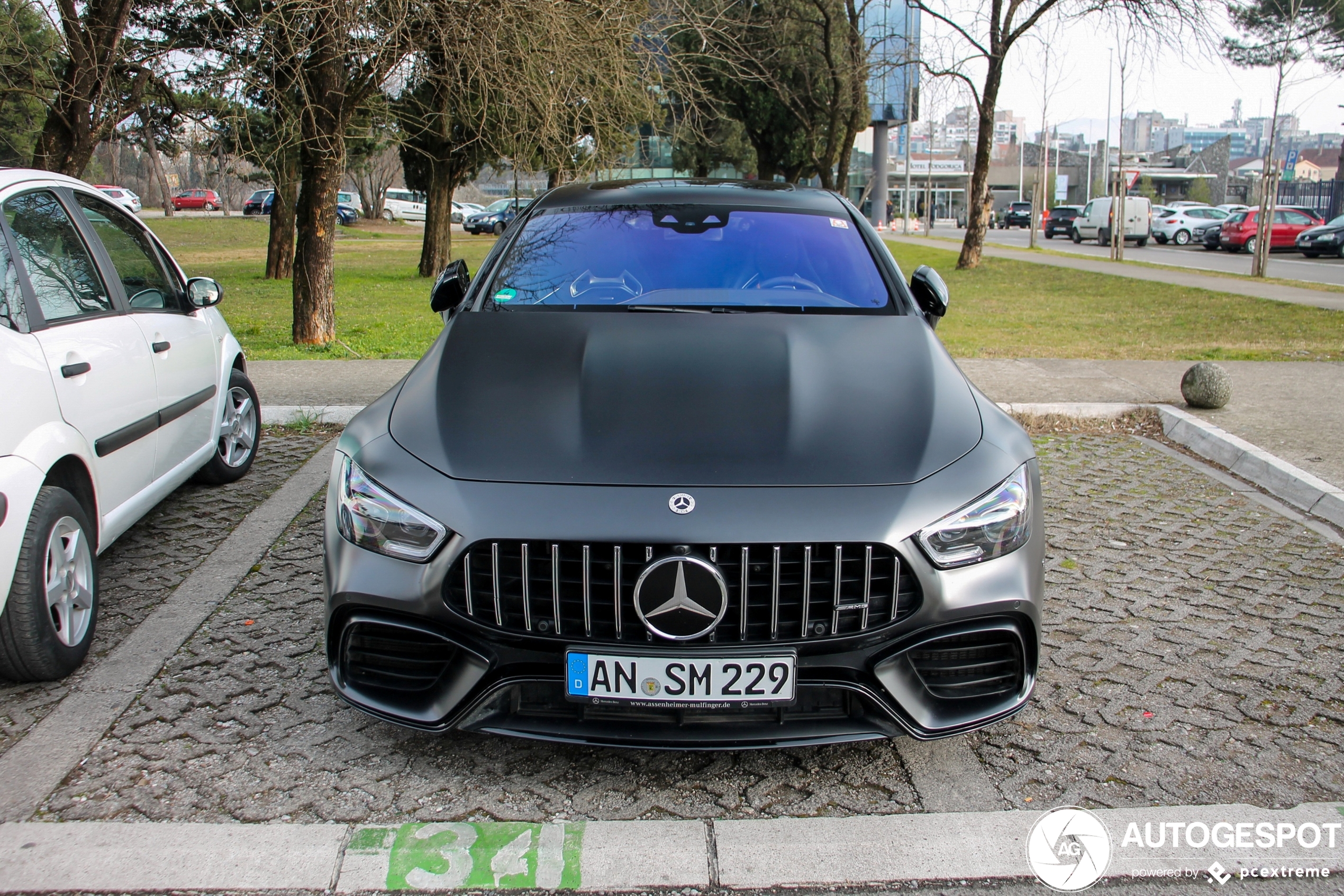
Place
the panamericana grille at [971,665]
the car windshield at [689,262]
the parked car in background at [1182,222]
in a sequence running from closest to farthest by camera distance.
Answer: the panamericana grille at [971,665] < the car windshield at [689,262] < the parked car in background at [1182,222]

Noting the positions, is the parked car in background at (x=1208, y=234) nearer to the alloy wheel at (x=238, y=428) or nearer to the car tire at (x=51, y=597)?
the alloy wheel at (x=238, y=428)

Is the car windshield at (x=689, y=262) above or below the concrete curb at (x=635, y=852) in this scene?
above

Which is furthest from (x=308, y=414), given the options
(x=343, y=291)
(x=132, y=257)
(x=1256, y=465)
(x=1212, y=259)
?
(x=1212, y=259)

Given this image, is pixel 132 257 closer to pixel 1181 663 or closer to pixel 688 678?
pixel 688 678

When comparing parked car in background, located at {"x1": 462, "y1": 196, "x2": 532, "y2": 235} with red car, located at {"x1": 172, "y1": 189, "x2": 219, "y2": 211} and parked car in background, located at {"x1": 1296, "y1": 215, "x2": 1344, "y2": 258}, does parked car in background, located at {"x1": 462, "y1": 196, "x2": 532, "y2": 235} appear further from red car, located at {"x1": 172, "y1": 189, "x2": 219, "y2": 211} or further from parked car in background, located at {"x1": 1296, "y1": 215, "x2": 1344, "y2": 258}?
parked car in background, located at {"x1": 1296, "y1": 215, "x2": 1344, "y2": 258}

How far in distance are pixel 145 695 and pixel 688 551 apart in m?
1.93

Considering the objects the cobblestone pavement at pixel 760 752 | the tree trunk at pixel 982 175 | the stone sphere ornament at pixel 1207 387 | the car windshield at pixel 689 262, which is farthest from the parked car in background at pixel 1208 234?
the car windshield at pixel 689 262

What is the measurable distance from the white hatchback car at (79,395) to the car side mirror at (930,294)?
2.99 metres

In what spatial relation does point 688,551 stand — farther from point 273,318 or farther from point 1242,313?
point 1242,313

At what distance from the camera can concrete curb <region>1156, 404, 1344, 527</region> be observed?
16.4 feet

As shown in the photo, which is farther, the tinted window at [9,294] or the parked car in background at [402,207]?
the parked car in background at [402,207]

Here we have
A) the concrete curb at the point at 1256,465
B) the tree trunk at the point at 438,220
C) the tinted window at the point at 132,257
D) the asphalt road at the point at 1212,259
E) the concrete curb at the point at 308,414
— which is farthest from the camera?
the asphalt road at the point at 1212,259

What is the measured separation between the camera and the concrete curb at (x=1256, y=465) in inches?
197

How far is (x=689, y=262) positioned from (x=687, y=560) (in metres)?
1.71
